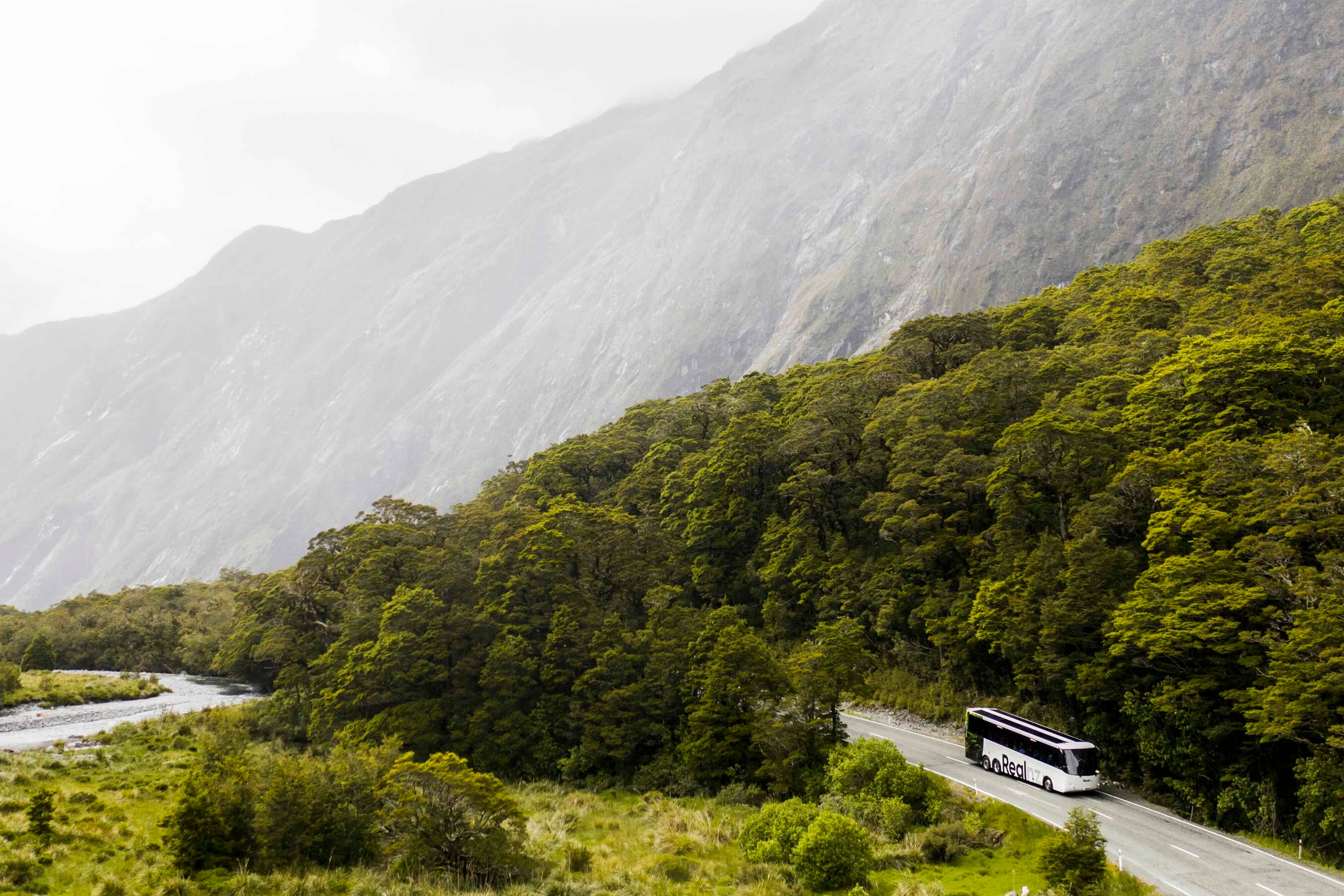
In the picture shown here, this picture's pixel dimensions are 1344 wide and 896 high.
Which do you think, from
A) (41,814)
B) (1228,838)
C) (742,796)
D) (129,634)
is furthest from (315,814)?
(129,634)

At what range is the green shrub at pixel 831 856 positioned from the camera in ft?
65.1

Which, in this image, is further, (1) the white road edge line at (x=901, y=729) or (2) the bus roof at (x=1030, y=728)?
(1) the white road edge line at (x=901, y=729)

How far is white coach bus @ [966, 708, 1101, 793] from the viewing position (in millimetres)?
25844

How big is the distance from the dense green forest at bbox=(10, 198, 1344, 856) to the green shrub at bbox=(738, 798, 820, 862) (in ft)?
18.8

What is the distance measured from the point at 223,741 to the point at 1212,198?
130 m

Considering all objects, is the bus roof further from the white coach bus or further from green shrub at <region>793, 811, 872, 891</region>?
green shrub at <region>793, 811, 872, 891</region>

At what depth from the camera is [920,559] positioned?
37094mm

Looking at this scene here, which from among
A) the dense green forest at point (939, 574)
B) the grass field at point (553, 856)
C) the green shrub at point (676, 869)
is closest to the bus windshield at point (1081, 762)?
the dense green forest at point (939, 574)

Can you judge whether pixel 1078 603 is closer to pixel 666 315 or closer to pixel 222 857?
pixel 222 857

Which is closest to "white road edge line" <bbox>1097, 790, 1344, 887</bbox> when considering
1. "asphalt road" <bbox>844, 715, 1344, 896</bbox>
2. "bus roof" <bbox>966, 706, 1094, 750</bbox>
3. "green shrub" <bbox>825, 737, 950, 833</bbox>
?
"asphalt road" <bbox>844, 715, 1344, 896</bbox>

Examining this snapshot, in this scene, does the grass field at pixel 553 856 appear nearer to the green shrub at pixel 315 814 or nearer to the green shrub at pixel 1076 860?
the green shrub at pixel 1076 860

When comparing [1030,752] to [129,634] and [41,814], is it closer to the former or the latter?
[41,814]

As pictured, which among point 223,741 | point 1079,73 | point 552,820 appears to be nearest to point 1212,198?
point 1079,73

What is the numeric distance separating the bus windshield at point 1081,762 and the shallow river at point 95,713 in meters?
47.7
